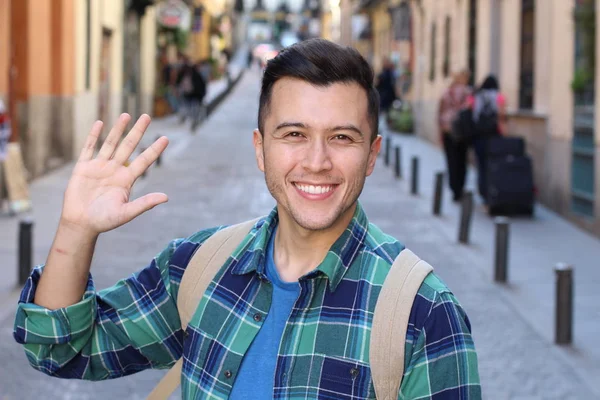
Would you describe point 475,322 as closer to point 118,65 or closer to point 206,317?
point 206,317

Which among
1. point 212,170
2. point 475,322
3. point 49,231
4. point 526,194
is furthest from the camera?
point 212,170

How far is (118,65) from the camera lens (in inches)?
989

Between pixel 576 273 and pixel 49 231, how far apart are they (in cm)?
562

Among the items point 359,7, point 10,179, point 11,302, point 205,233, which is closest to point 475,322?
point 11,302

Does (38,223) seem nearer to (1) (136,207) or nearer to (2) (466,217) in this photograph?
(2) (466,217)

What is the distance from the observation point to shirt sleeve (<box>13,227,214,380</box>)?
7.39 feet

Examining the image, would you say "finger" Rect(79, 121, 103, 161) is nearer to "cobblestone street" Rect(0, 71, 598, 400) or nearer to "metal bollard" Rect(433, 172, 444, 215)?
"cobblestone street" Rect(0, 71, 598, 400)

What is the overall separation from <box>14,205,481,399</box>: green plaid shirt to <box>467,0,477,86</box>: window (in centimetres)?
1889

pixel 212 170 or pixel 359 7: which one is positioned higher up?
pixel 359 7

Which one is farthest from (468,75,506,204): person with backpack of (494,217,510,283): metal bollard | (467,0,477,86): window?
(467,0,477,86): window

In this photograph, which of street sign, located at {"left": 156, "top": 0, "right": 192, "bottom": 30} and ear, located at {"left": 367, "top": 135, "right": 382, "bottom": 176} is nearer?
ear, located at {"left": 367, "top": 135, "right": 382, "bottom": 176}

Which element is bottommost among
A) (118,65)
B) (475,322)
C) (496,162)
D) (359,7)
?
(475,322)

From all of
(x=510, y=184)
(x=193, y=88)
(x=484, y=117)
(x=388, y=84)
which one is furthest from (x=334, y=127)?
(x=388, y=84)

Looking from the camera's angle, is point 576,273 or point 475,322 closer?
point 475,322
